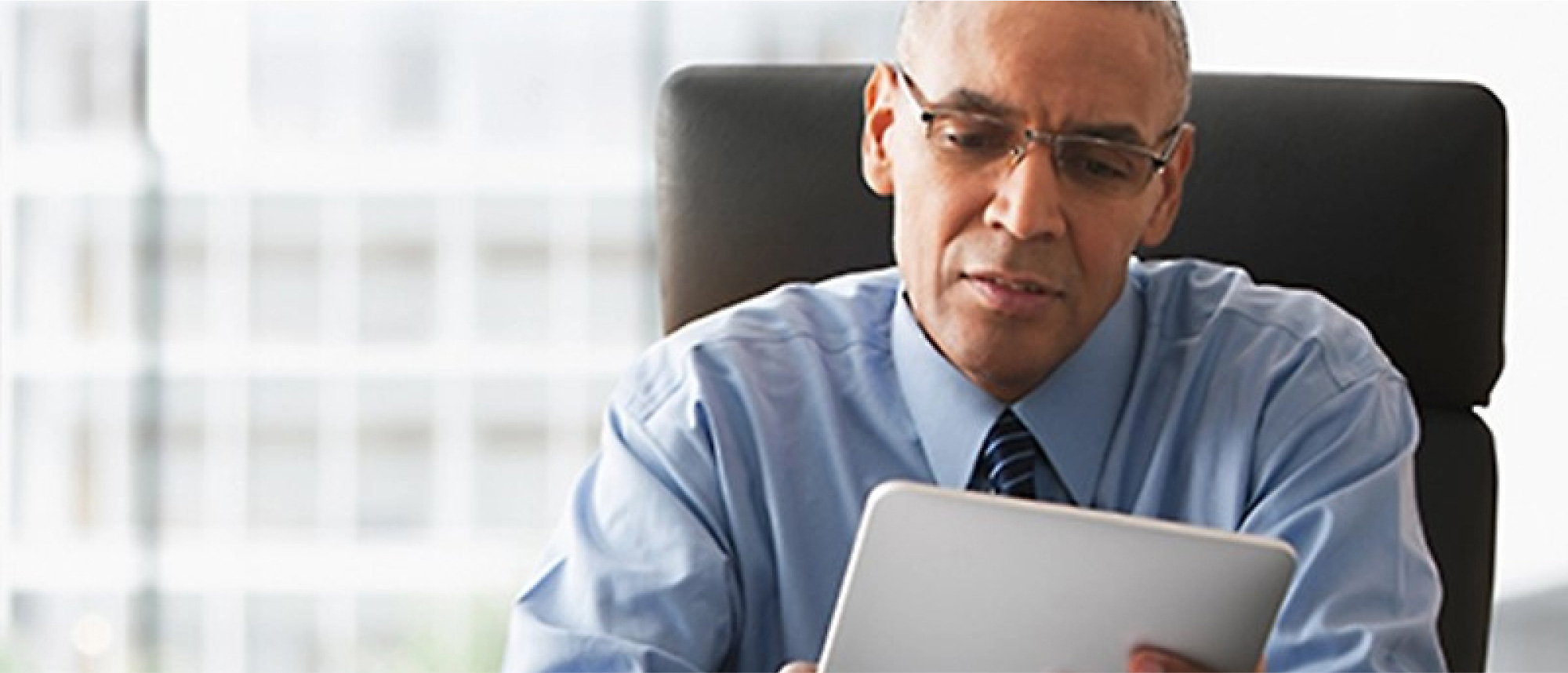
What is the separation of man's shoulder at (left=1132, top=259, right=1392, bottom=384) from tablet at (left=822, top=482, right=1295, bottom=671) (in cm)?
37

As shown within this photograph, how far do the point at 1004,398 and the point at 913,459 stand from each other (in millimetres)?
82

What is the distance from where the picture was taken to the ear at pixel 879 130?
1428 millimetres

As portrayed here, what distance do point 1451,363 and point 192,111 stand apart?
2304 mm

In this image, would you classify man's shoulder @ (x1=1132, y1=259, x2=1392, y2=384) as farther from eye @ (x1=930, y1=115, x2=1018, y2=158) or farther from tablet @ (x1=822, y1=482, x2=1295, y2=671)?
tablet @ (x1=822, y1=482, x2=1295, y2=671)

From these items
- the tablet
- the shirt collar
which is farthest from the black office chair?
the tablet

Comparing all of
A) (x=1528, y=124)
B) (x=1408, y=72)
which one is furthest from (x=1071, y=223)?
(x=1408, y=72)

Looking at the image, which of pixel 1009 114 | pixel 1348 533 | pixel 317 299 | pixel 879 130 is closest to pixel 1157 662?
pixel 1348 533

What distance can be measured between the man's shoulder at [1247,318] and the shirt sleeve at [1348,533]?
3 centimetres

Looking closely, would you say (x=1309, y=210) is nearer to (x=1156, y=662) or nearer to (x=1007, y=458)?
(x=1007, y=458)

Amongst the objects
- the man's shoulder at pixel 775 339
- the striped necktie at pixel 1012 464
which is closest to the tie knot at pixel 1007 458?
the striped necktie at pixel 1012 464

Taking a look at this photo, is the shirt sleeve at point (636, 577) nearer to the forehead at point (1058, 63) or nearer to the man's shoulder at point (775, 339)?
the man's shoulder at point (775, 339)

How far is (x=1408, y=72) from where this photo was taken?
2492 millimetres

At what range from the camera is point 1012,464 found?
1.39 m

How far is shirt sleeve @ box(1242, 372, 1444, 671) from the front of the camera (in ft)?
4.17
